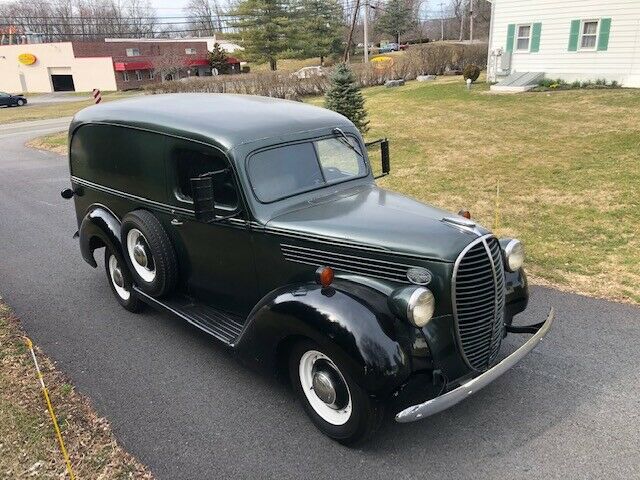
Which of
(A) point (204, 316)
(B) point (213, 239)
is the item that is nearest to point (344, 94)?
(B) point (213, 239)

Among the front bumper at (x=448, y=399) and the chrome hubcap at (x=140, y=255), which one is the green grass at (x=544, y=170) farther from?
the chrome hubcap at (x=140, y=255)

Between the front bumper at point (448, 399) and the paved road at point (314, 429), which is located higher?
the front bumper at point (448, 399)

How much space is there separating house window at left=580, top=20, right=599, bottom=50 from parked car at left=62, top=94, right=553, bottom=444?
1781cm

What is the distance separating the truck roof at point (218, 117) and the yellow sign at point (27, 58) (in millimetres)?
56431

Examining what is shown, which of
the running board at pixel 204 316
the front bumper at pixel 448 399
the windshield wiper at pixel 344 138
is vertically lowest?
the running board at pixel 204 316

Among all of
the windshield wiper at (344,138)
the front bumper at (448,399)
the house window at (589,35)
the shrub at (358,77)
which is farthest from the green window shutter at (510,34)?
the front bumper at (448,399)

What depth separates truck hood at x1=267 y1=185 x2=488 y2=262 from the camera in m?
3.50

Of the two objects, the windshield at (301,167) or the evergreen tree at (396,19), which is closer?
the windshield at (301,167)

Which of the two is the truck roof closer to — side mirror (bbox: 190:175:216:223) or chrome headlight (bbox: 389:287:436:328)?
side mirror (bbox: 190:175:216:223)

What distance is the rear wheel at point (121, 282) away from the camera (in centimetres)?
542

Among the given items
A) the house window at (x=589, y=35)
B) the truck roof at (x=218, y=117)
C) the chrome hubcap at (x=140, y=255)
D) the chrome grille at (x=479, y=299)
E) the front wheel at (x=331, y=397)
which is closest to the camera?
the front wheel at (x=331, y=397)

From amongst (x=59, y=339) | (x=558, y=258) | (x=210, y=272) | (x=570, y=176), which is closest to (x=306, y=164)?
(x=210, y=272)

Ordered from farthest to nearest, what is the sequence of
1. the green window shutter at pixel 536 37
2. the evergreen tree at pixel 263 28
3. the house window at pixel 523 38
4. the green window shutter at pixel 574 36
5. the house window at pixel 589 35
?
the evergreen tree at pixel 263 28, the house window at pixel 523 38, the green window shutter at pixel 536 37, the green window shutter at pixel 574 36, the house window at pixel 589 35

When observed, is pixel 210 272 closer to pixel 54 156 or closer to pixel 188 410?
pixel 188 410
